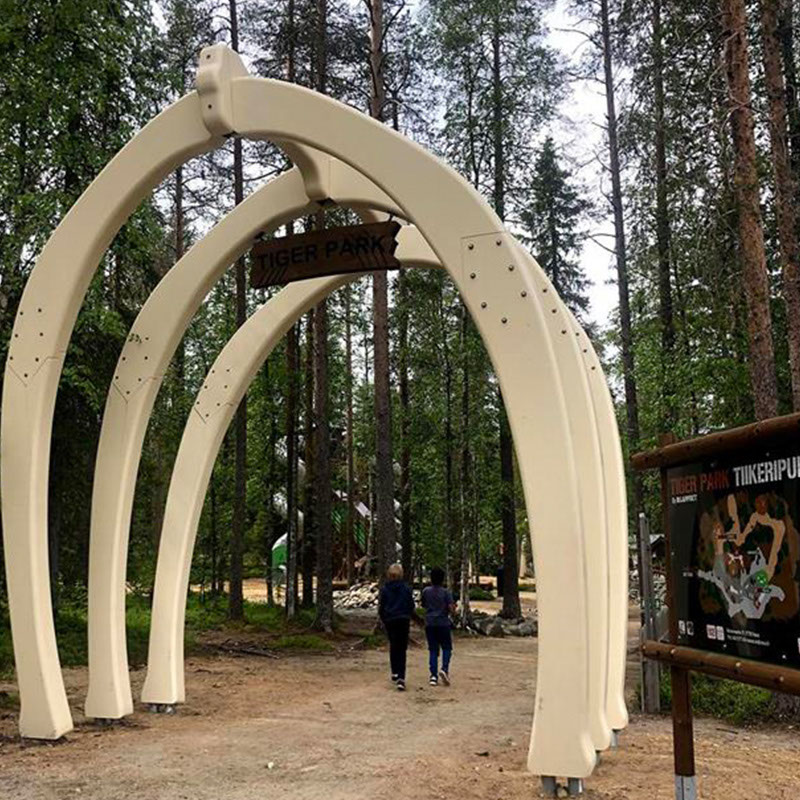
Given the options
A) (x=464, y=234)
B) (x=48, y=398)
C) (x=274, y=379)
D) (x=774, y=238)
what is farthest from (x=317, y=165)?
(x=274, y=379)

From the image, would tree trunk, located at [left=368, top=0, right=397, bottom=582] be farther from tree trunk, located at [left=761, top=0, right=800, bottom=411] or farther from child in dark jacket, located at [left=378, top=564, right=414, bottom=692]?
tree trunk, located at [left=761, top=0, right=800, bottom=411]

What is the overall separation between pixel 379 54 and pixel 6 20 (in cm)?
746

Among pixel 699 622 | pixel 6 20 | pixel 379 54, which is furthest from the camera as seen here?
pixel 379 54

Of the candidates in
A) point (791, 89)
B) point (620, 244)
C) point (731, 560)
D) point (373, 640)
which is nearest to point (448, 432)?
point (373, 640)

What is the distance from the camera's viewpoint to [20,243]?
10.1 metres

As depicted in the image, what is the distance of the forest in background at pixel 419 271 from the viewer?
986 centimetres

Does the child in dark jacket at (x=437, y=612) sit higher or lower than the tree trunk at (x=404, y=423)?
lower

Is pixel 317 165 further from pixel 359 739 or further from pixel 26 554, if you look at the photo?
pixel 359 739

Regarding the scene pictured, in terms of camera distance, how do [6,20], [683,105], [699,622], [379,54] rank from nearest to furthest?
[699,622] → [6,20] → [683,105] → [379,54]

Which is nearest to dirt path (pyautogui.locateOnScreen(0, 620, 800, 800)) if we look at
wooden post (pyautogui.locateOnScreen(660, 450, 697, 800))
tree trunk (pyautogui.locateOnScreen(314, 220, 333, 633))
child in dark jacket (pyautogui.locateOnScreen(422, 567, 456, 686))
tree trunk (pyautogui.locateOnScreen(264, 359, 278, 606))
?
child in dark jacket (pyautogui.locateOnScreen(422, 567, 456, 686))

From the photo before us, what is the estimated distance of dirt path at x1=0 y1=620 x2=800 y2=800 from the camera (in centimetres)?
578

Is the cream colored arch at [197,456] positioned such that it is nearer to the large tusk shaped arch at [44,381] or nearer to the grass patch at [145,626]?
the large tusk shaped arch at [44,381]

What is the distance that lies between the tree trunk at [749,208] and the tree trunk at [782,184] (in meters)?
0.22

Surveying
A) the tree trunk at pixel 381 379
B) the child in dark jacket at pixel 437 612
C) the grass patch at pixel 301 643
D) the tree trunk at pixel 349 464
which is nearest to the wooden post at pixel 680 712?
the child in dark jacket at pixel 437 612
